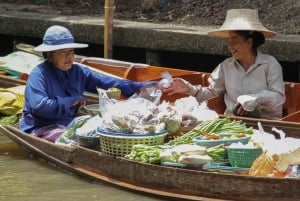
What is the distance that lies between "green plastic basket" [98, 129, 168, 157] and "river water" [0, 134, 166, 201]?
1.06 ft

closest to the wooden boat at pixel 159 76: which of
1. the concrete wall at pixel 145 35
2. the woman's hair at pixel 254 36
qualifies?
the woman's hair at pixel 254 36

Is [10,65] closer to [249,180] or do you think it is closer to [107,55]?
[107,55]

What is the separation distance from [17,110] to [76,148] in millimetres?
1788

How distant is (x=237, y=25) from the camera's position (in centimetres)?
695

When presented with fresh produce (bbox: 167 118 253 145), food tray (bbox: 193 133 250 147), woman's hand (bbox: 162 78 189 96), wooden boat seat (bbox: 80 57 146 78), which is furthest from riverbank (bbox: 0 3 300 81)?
food tray (bbox: 193 133 250 147)

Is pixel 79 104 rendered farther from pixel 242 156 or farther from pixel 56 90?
pixel 242 156

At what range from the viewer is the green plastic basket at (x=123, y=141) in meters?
6.25

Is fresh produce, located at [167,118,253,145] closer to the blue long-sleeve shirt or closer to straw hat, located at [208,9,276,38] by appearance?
straw hat, located at [208,9,276,38]

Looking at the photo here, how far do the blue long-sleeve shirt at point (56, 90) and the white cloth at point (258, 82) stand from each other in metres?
0.78

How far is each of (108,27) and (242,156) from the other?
458cm

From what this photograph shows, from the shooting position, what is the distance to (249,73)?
23.0ft

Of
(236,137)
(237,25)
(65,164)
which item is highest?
(237,25)

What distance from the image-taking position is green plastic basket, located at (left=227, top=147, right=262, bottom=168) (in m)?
5.84

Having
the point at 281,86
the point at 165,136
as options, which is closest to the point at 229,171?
the point at 165,136
